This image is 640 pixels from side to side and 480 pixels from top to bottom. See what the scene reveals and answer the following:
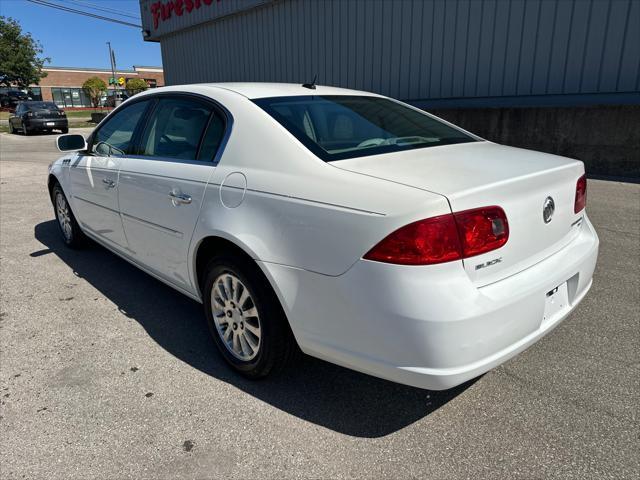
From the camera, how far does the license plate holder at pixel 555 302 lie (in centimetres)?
218

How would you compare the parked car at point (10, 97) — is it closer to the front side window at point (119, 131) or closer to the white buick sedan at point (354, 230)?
the front side window at point (119, 131)

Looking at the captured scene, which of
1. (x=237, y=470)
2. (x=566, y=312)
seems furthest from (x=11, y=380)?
(x=566, y=312)

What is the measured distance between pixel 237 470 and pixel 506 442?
1182 millimetres

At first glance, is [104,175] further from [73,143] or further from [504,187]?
[504,187]

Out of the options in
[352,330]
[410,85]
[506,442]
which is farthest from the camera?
[410,85]

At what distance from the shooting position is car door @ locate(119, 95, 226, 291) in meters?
2.74

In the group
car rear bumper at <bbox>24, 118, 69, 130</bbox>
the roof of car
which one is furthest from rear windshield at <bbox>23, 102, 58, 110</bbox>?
the roof of car

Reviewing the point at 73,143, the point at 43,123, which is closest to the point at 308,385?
the point at 73,143

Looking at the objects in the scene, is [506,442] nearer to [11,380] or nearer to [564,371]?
[564,371]

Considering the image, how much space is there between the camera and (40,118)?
74.3 feet

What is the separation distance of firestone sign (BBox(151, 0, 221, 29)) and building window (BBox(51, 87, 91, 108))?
56193 mm

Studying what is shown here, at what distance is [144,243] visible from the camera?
328 cm

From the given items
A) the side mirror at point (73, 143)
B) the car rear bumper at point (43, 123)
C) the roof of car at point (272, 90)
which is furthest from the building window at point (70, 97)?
the roof of car at point (272, 90)

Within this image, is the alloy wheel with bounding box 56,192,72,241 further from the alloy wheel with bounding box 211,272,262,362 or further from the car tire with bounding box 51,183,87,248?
the alloy wheel with bounding box 211,272,262,362
